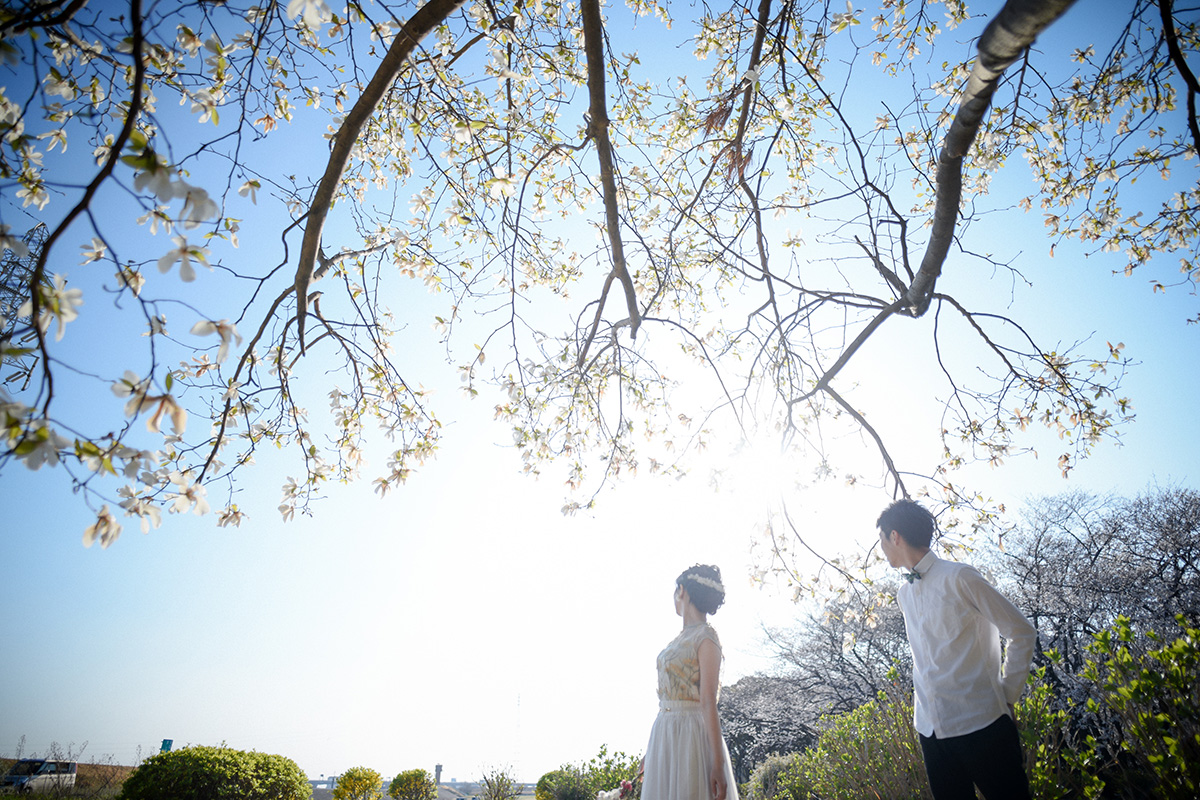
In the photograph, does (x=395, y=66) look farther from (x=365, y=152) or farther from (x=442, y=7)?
(x=365, y=152)

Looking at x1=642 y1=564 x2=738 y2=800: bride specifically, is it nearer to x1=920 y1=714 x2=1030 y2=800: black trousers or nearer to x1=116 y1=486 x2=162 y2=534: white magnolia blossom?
x1=920 y1=714 x2=1030 y2=800: black trousers

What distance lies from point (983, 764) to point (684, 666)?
4.00 ft

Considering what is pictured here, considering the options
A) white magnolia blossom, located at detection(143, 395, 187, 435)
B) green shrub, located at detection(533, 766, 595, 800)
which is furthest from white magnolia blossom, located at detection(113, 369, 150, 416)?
green shrub, located at detection(533, 766, 595, 800)

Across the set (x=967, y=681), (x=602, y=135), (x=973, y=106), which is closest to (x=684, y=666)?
(x=967, y=681)

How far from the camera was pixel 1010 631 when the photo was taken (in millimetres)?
2043

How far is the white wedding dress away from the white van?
13246 millimetres

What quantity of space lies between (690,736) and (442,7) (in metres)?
3.40

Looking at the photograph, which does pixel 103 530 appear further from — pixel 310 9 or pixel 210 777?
pixel 210 777

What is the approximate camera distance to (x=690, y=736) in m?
2.59

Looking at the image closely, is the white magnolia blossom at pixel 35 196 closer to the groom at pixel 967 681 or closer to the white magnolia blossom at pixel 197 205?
the white magnolia blossom at pixel 197 205

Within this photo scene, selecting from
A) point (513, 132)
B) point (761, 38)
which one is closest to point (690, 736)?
point (513, 132)

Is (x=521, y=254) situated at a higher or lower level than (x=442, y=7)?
higher

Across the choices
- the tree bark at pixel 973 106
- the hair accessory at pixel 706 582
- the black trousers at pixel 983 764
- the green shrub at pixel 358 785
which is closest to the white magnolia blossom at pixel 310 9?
the tree bark at pixel 973 106

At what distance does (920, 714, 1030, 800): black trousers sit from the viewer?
1935mm
